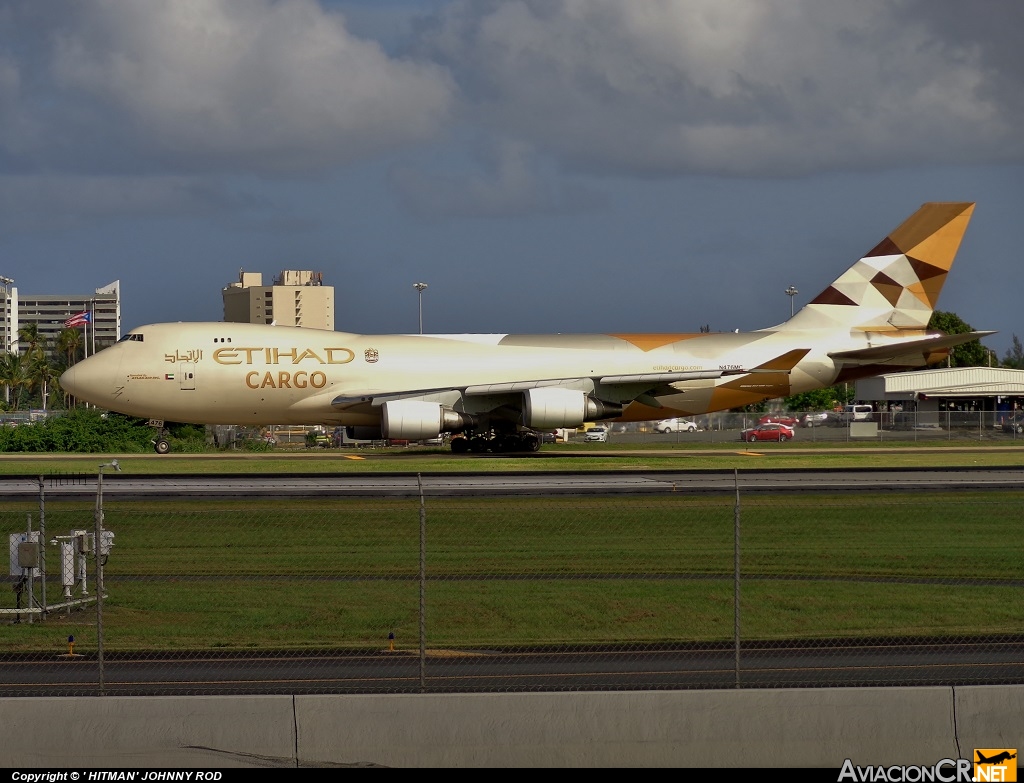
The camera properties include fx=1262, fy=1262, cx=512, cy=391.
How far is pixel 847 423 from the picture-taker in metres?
60.2

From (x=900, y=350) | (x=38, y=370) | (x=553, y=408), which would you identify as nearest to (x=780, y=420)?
(x=900, y=350)

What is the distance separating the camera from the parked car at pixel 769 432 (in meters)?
59.1

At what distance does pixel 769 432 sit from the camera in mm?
59469

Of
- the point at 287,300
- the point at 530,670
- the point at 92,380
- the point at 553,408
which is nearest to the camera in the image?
the point at 530,670

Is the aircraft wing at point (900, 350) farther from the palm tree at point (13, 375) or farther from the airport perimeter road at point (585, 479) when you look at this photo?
the palm tree at point (13, 375)

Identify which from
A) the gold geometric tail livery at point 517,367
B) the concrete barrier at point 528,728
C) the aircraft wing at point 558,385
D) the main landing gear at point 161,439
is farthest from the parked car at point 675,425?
the concrete barrier at point 528,728

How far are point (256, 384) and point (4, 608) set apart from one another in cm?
2545

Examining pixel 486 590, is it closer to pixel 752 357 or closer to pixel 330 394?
pixel 330 394

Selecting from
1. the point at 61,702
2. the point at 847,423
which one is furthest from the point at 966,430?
the point at 61,702

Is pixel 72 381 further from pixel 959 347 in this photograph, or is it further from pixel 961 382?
pixel 959 347

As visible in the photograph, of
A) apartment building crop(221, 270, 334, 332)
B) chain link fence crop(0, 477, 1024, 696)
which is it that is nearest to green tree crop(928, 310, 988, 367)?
apartment building crop(221, 270, 334, 332)

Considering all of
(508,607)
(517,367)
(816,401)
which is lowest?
(508,607)

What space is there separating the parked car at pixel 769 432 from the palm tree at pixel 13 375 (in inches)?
3381

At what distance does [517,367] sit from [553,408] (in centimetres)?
344
